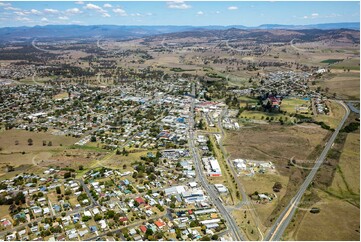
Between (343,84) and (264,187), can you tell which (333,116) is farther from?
(264,187)

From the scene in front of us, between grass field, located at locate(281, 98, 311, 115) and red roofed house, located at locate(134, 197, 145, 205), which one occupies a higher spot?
grass field, located at locate(281, 98, 311, 115)

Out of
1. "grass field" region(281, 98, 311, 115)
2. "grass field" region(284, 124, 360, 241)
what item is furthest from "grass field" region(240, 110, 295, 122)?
"grass field" region(284, 124, 360, 241)

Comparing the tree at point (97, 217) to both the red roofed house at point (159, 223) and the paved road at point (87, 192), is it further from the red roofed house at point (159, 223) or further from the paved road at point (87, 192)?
the red roofed house at point (159, 223)

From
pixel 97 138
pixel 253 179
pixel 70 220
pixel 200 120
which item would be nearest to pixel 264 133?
pixel 200 120

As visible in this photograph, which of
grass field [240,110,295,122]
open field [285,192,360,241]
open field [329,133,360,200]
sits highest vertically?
grass field [240,110,295,122]

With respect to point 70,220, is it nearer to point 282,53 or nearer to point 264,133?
point 264,133

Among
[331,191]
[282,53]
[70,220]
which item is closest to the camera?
[70,220]

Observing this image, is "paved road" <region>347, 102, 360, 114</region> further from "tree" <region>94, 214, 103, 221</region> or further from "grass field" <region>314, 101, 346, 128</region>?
"tree" <region>94, 214, 103, 221</region>

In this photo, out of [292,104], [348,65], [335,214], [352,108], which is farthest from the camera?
[348,65]

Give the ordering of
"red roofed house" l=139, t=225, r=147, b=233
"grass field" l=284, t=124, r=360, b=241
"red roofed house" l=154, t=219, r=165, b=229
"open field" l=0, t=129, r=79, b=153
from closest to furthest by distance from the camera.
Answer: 1. "grass field" l=284, t=124, r=360, b=241
2. "red roofed house" l=139, t=225, r=147, b=233
3. "red roofed house" l=154, t=219, r=165, b=229
4. "open field" l=0, t=129, r=79, b=153

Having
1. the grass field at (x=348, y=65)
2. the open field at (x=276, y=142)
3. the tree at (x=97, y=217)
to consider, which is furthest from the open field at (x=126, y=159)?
the grass field at (x=348, y=65)

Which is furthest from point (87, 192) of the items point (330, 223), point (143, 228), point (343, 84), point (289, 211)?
point (343, 84)
